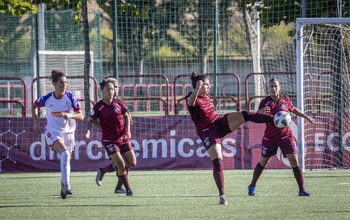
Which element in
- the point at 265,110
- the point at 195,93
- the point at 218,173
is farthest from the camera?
the point at 265,110

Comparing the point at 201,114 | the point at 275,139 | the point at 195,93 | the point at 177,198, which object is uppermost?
the point at 195,93

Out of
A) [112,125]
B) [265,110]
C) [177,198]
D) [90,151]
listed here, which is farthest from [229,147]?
[265,110]

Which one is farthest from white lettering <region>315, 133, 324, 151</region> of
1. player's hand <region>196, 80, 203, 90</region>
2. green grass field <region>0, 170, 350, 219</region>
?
player's hand <region>196, 80, 203, 90</region>

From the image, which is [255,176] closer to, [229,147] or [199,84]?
[199,84]

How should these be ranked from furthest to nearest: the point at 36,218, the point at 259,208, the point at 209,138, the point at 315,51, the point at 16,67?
the point at 16,67 → the point at 315,51 → the point at 209,138 → the point at 259,208 → the point at 36,218

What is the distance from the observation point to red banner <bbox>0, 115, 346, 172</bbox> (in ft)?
44.8

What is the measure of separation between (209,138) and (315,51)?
7.80 meters

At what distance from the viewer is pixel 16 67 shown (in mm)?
30344

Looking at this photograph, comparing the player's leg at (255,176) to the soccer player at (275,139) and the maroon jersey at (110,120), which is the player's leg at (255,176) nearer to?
the soccer player at (275,139)

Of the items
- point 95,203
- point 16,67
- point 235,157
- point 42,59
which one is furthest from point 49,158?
point 16,67

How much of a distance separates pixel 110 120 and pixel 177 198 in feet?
5.09

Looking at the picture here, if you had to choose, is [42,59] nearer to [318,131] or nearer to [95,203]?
[318,131]

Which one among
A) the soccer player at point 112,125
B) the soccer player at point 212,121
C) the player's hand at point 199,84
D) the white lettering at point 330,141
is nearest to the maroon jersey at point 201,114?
the soccer player at point 212,121

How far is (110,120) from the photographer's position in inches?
367
